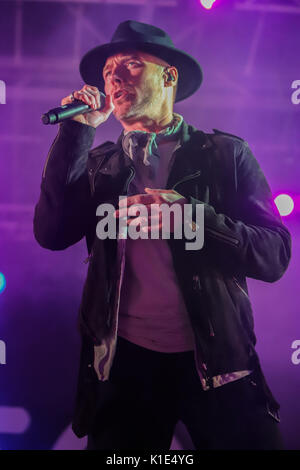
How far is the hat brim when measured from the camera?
4.96 ft

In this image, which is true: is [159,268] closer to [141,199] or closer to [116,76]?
[141,199]

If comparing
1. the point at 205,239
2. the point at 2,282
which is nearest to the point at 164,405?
the point at 205,239

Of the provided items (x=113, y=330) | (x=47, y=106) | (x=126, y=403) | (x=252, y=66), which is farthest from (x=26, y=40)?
(x=126, y=403)

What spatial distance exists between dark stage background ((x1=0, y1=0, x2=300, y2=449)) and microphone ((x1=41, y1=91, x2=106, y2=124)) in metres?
0.44

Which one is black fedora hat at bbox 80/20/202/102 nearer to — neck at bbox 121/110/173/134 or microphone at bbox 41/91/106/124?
neck at bbox 121/110/173/134

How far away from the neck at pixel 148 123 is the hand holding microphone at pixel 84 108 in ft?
0.33

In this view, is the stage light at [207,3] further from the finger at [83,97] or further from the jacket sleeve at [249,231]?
the finger at [83,97]

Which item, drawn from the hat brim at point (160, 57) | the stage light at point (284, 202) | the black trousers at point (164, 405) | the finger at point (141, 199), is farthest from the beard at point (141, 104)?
the black trousers at point (164, 405)

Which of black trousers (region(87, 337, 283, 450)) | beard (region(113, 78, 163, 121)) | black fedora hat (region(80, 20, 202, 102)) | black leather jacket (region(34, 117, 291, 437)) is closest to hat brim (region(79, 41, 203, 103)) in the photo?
black fedora hat (region(80, 20, 202, 102))

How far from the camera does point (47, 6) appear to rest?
5.87 ft

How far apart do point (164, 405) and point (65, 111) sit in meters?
0.97

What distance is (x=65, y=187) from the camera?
4.50 feet

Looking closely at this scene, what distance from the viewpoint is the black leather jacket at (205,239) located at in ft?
4.22
